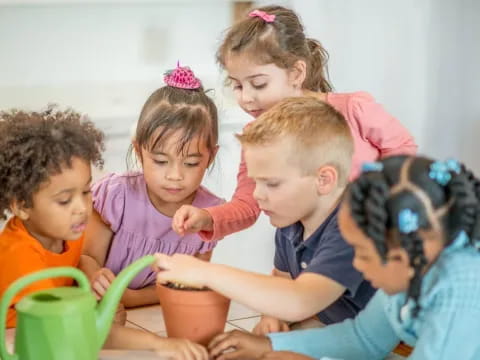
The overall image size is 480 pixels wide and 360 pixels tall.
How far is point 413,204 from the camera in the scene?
107cm

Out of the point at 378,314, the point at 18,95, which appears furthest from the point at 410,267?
the point at 18,95

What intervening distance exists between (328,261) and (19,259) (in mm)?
541

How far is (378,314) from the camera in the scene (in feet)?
4.47

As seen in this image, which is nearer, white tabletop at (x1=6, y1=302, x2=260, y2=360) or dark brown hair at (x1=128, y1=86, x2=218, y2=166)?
white tabletop at (x1=6, y1=302, x2=260, y2=360)

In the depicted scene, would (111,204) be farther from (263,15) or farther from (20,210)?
(263,15)

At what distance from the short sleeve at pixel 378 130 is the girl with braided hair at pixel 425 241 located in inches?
30.5

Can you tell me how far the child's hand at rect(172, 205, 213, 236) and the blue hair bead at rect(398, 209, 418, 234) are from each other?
66cm

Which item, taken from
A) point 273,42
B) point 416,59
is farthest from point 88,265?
point 416,59

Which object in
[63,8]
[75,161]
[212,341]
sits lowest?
[212,341]

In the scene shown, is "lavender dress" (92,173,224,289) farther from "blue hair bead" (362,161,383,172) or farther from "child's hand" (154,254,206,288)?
"blue hair bead" (362,161,383,172)

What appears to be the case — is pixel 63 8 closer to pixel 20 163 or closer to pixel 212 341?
pixel 20 163

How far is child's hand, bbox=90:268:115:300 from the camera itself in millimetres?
1523

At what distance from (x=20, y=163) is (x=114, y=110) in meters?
1.50

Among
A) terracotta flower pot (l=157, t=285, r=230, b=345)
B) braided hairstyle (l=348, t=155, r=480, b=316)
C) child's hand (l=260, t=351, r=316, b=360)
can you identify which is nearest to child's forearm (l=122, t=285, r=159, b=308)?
terracotta flower pot (l=157, t=285, r=230, b=345)
